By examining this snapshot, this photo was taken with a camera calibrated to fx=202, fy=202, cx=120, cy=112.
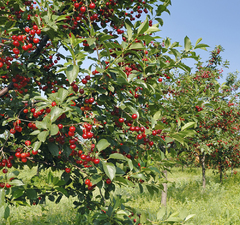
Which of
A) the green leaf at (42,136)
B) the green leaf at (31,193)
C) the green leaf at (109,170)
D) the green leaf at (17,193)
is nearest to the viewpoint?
the green leaf at (42,136)

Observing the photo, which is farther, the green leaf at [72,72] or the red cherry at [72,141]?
the red cherry at [72,141]

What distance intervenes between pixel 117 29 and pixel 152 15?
508 millimetres

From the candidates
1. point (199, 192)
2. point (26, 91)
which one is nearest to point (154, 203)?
point (199, 192)

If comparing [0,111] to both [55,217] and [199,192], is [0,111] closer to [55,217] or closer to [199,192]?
[55,217]

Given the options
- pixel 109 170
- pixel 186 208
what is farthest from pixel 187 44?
pixel 186 208

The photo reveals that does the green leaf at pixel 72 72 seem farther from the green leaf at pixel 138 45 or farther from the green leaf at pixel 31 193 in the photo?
the green leaf at pixel 31 193

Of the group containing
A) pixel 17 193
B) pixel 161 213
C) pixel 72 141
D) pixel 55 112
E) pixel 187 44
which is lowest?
pixel 161 213

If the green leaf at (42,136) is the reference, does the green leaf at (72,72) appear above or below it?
above

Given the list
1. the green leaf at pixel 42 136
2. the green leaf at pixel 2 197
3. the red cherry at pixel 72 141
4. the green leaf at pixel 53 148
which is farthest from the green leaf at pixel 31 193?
the green leaf at pixel 42 136

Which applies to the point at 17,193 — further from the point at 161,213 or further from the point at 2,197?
the point at 161,213

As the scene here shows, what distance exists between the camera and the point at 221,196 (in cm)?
791

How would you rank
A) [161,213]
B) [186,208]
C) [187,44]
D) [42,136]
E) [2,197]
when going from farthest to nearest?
[186,208] → [161,213] → [187,44] → [2,197] → [42,136]

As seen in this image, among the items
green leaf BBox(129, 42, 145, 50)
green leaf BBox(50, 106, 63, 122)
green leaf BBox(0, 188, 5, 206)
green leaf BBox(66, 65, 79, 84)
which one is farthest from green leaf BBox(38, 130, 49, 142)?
green leaf BBox(129, 42, 145, 50)

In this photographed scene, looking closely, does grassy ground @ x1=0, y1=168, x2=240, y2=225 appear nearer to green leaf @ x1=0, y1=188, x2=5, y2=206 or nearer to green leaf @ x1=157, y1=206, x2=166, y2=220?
green leaf @ x1=157, y1=206, x2=166, y2=220
